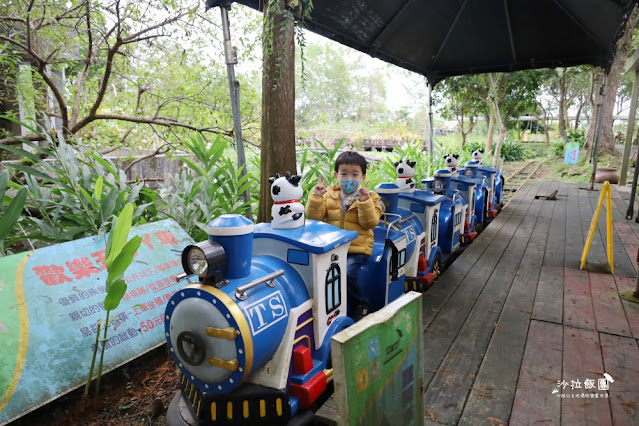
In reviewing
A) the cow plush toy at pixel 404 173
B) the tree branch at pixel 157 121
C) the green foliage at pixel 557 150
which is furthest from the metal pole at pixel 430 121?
the green foliage at pixel 557 150

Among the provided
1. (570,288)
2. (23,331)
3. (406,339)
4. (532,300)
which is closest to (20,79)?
(23,331)

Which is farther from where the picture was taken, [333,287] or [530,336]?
[530,336]

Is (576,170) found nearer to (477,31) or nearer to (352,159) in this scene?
(477,31)

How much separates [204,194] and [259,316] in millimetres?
1932

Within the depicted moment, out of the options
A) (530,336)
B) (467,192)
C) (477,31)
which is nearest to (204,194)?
(530,336)

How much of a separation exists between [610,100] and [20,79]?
650 inches

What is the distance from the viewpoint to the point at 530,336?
2643mm

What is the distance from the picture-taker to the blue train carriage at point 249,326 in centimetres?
164

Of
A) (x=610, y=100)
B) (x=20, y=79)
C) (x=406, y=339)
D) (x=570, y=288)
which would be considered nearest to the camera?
(x=406, y=339)

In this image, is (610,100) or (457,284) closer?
(457,284)

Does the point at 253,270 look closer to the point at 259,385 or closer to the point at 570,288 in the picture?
the point at 259,385

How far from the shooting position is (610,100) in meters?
13.2

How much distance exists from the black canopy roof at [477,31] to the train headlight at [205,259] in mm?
3699

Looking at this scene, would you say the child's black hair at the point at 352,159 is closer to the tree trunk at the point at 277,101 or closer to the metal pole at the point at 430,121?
the tree trunk at the point at 277,101
